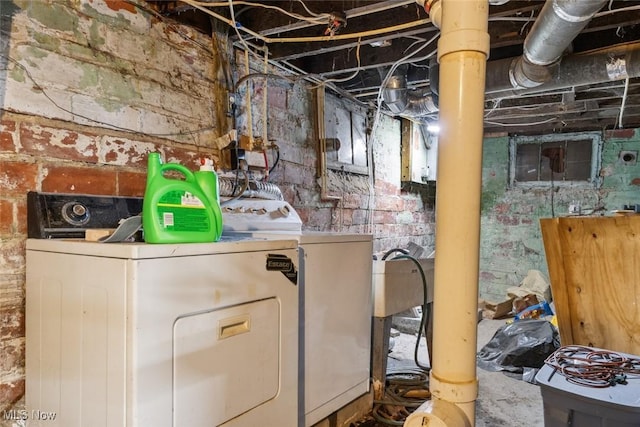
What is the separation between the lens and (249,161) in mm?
2246

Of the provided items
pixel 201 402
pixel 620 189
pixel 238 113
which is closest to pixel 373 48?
pixel 238 113

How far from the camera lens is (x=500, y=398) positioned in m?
2.56

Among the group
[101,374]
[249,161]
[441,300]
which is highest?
[249,161]

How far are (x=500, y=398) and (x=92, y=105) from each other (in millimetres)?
2706

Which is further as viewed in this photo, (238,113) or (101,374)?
(238,113)

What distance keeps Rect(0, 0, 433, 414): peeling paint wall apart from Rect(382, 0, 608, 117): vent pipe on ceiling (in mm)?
930

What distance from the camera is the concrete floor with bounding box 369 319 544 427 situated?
228cm

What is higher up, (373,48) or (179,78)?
(373,48)

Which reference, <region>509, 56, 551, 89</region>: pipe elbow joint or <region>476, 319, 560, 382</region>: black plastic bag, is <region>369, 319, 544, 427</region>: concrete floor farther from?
<region>509, 56, 551, 89</region>: pipe elbow joint

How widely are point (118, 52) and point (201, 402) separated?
137cm

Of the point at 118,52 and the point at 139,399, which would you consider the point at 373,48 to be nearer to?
the point at 118,52

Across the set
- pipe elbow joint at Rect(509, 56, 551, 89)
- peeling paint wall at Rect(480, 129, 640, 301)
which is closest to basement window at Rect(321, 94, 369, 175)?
pipe elbow joint at Rect(509, 56, 551, 89)

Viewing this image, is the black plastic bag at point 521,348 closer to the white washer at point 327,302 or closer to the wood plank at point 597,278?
the wood plank at point 597,278

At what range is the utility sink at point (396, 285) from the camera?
2326 mm
